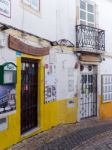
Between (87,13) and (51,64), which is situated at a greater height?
(87,13)

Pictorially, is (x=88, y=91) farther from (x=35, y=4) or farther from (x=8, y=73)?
(x=8, y=73)

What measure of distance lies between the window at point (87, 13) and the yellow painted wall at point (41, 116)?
3461mm

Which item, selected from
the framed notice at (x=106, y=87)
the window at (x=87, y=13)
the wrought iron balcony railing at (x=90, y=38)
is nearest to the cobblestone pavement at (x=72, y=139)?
the framed notice at (x=106, y=87)

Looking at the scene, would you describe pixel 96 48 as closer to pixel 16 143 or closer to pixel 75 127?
pixel 75 127

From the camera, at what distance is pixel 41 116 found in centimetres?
1145

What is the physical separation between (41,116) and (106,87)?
19.1ft

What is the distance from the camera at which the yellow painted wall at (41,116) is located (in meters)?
9.25

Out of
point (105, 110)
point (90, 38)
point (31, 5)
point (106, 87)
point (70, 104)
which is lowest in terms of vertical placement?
point (105, 110)

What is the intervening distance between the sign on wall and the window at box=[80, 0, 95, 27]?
19.3ft

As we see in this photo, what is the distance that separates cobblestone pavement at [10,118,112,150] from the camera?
9633mm

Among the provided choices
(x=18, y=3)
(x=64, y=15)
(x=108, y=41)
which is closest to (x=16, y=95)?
(x=18, y=3)

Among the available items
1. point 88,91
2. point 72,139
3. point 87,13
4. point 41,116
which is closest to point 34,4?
point 41,116

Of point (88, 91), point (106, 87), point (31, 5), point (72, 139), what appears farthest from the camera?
point (106, 87)

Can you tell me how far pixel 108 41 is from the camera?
54.5 feet
